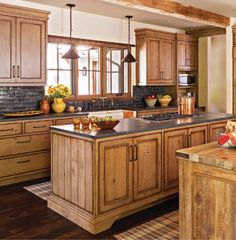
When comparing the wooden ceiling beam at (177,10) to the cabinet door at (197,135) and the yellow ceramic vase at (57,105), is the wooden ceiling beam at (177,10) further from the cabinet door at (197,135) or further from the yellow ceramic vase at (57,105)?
the cabinet door at (197,135)

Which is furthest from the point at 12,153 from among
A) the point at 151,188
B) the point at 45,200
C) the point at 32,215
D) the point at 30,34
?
the point at 151,188

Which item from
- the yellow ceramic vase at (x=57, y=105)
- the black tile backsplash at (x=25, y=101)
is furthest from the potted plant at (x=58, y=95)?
the black tile backsplash at (x=25, y=101)

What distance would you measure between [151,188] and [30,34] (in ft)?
9.44

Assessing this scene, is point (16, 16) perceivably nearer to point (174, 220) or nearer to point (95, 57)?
point (95, 57)

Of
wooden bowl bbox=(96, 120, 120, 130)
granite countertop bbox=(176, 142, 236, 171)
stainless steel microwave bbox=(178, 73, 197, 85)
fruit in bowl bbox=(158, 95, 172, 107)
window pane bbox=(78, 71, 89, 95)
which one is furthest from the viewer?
stainless steel microwave bbox=(178, 73, 197, 85)

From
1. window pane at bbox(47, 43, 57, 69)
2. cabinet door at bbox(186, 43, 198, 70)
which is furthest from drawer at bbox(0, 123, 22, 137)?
cabinet door at bbox(186, 43, 198, 70)

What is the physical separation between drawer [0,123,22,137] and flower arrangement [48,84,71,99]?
107 cm

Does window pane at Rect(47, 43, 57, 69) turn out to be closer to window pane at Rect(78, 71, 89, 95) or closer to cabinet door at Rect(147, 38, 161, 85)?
window pane at Rect(78, 71, 89, 95)

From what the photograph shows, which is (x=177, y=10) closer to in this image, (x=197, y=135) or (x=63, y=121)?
(x=197, y=135)

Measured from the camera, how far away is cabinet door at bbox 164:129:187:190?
362 cm

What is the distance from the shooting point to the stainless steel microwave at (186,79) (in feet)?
23.6

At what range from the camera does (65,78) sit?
5.73 meters

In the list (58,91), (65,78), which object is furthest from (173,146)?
(65,78)

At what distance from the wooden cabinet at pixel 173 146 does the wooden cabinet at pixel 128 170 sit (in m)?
0.12
